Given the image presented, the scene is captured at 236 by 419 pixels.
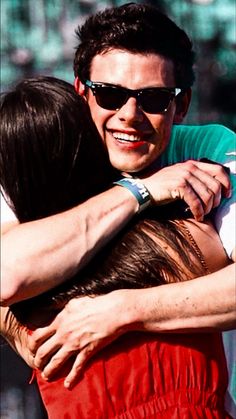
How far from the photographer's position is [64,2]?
3.94 metres

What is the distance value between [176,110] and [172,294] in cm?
46

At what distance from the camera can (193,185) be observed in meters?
1.84

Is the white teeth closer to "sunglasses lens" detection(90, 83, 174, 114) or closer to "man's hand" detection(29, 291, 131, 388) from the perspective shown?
"sunglasses lens" detection(90, 83, 174, 114)

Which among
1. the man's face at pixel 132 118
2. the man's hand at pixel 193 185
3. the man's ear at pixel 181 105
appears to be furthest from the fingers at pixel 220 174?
the man's ear at pixel 181 105

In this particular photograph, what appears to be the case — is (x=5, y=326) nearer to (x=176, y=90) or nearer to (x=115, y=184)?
(x=115, y=184)

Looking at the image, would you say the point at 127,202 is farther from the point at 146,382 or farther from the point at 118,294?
the point at 146,382

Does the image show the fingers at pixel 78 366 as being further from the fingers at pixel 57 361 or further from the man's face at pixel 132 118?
the man's face at pixel 132 118

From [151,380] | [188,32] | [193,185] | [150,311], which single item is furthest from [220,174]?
[188,32]

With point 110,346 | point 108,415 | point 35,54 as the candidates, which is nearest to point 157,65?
point 110,346

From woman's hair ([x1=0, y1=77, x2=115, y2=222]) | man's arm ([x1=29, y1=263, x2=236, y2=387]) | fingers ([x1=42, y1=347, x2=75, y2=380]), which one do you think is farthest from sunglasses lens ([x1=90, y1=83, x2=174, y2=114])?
fingers ([x1=42, y1=347, x2=75, y2=380])

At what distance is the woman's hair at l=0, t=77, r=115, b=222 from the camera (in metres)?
1.73

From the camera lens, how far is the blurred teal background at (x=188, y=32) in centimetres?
389

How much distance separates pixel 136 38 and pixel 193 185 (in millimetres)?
333

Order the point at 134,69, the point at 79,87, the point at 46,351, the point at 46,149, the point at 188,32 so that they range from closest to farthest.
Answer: the point at 46,149
the point at 46,351
the point at 134,69
the point at 79,87
the point at 188,32
